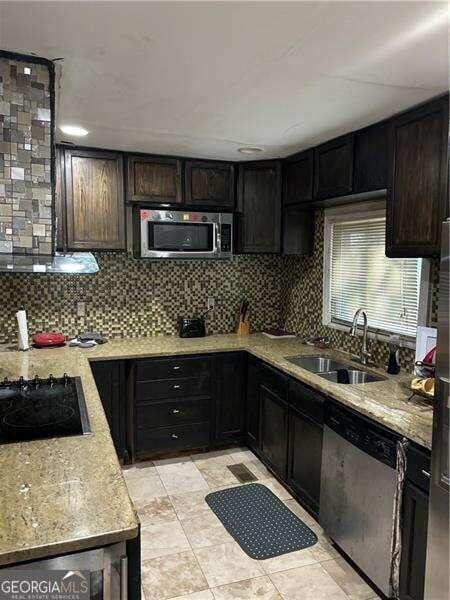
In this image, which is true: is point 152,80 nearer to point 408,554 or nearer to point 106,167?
point 106,167

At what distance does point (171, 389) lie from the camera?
336 cm

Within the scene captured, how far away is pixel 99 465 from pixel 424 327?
1942 millimetres

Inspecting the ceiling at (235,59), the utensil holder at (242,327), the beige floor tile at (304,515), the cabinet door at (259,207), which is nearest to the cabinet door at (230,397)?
the utensil holder at (242,327)

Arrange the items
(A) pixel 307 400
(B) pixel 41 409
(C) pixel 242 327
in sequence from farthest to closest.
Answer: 1. (C) pixel 242 327
2. (A) pixel 307 400
3. (B) pixel 41 409

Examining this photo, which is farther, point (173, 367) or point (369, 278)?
point (173, 367)

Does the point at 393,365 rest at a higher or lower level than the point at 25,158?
lower

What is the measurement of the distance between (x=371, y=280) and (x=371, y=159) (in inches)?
35.8

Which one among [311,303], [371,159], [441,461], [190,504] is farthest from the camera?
[311,303]

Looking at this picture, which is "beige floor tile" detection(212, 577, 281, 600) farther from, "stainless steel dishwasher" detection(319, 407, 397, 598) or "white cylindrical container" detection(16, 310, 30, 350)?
"white cylindrical container" detection(16, 310, 30, 350)

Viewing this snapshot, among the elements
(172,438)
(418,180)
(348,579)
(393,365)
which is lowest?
(348,579)

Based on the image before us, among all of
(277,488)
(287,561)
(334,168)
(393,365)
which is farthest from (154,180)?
(287,561)

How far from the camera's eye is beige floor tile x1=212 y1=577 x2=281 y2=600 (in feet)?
6.76

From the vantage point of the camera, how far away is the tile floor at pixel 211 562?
210 cm

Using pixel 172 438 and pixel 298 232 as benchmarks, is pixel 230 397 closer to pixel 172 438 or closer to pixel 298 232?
pixel 172 438
